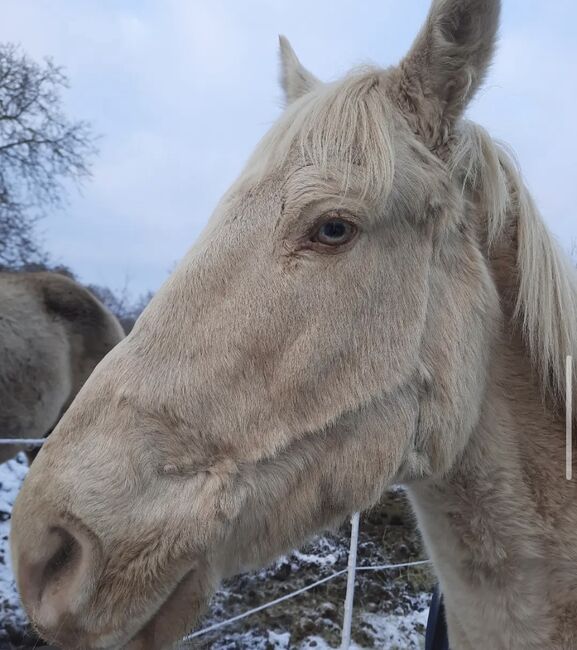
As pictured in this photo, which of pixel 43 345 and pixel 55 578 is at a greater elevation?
pixel 55 578

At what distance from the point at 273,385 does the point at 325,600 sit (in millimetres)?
4823

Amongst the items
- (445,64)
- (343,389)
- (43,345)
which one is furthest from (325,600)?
(445,64)

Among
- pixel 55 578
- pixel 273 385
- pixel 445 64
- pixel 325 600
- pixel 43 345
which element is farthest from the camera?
pixel 43 345

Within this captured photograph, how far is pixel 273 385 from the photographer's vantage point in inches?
54.9

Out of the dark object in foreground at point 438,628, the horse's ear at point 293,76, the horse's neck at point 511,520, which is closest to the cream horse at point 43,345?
the dark object in foreground at point 438,628

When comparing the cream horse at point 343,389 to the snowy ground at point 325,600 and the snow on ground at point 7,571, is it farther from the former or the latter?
the snowy ground at point 325,600

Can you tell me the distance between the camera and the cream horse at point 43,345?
6512 mm

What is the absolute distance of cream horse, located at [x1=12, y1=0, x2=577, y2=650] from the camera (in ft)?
4.12

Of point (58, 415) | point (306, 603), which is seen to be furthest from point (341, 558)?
point (58, 415)

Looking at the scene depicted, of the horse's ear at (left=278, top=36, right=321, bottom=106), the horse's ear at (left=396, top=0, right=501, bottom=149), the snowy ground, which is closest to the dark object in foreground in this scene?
the horse's ear at (left=396, top=0, right=501, bottom=149)

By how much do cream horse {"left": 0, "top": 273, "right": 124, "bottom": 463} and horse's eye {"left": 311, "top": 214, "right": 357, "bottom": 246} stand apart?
597 cm

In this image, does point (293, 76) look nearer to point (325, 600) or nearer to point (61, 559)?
point (61, 559)

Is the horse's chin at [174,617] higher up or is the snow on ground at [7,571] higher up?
the horse's chin at [174,617]

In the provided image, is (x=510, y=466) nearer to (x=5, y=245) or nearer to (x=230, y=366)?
(x=230, y=366)
